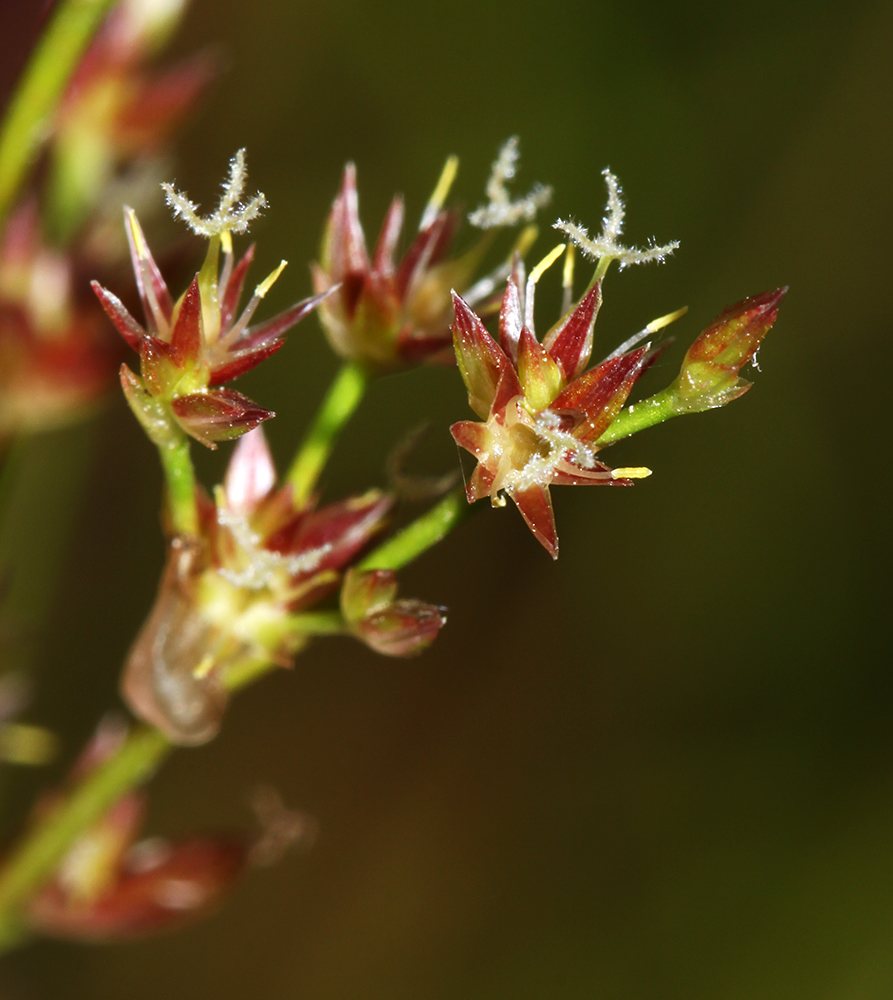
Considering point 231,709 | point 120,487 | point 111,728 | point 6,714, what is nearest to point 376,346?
point 111,728

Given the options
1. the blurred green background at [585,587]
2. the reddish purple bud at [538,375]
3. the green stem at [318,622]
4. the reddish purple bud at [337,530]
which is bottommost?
the blurred green background at [585,587]

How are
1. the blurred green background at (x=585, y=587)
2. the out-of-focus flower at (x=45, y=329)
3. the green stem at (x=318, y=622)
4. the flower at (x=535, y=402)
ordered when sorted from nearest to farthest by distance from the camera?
the flower at (x=535, y=402) < the green stem at (x=318, y=622) < the out-of-focus flower at (x=45, y=329) < the blurred green background at (x=585, y=587)

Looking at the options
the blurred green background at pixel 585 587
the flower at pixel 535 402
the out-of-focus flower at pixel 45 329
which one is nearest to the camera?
the flower at pixel 535 402

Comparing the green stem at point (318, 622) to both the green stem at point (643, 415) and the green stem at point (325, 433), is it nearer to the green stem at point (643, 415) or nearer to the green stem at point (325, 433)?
the green stem at point (325, 433)

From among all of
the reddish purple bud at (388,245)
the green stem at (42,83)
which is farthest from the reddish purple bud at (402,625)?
the green stem at (42,83)

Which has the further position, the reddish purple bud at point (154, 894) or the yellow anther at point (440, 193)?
the reddish purple bud at point (154, 894)

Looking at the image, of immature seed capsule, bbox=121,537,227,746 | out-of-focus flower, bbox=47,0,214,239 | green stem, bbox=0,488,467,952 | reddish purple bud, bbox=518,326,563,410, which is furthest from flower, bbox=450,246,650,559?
out-of-focus flower, bbox=47,0,214,239

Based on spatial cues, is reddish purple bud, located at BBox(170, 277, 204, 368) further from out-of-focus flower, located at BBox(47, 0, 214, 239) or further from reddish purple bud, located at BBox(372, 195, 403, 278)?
out-of-focus flower, located at BBox(47, 0, 214, 239)
